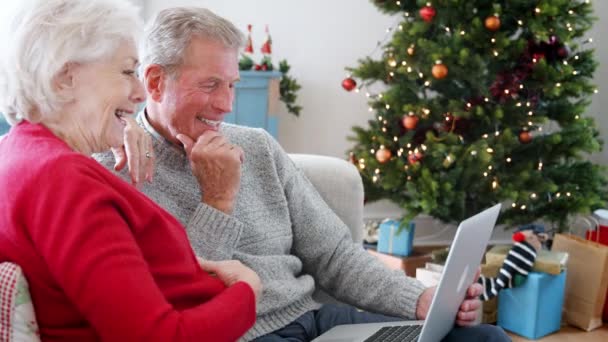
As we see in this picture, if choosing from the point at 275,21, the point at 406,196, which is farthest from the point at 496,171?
the point at 275,21

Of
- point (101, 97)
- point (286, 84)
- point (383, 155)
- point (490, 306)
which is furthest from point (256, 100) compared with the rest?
point (101, 97)

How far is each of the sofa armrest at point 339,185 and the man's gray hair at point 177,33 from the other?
443mm

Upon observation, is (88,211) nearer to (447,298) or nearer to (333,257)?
(447,298)

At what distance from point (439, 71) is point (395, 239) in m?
0.87

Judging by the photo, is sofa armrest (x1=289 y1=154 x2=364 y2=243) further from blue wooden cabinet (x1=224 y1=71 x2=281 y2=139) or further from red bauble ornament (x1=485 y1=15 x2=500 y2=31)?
blue wooden cabinet (x1=224 y1=71 x2=281 y2=139)

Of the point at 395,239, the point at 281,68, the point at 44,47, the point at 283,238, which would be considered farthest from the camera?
the point at 281,68

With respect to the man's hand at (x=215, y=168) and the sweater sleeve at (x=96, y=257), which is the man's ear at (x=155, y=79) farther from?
the sweater sleeve at (x=96, y=257)

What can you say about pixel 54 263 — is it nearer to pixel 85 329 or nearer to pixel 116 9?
pixel 85 329

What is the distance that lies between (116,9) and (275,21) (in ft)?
8.94

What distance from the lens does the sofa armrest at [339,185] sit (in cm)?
174

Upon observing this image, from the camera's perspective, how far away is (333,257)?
1.62m

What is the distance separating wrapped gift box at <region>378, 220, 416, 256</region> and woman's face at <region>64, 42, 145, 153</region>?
2355mm

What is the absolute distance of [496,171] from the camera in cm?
305

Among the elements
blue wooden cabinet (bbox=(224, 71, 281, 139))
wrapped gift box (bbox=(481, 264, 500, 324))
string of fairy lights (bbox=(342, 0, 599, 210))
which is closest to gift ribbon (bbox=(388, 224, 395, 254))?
string of fairy lights (bbox=(342, 0, 599, 210))
